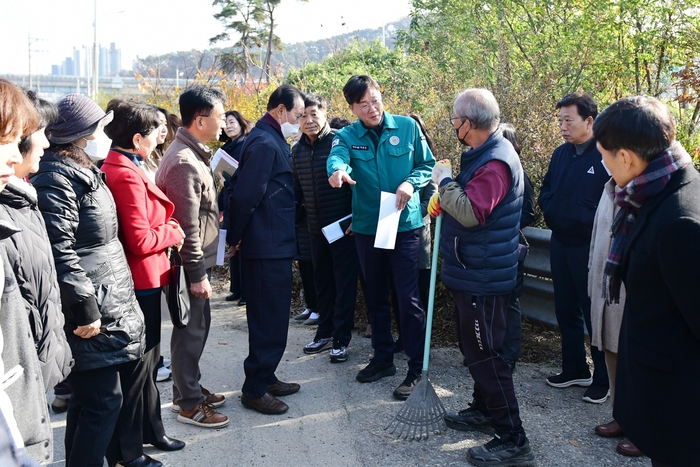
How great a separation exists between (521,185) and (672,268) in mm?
1578

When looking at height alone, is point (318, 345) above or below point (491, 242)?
below

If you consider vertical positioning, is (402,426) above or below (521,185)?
below

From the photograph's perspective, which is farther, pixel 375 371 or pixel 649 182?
pixel 375 371

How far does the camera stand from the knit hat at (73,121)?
308 centimetres

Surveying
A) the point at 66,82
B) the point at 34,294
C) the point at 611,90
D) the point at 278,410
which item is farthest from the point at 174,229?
the point at 66,82

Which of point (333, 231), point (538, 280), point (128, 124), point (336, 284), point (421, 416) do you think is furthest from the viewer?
point (336, 284)

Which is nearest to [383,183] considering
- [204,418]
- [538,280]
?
[538,280]

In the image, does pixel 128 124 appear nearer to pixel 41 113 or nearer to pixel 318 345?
pixel 41 113

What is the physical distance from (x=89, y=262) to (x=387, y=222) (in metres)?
2.18

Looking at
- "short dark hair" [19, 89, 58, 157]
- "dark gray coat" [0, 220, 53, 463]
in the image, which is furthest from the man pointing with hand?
"dark gray coat" [0, 220, 53, 463]

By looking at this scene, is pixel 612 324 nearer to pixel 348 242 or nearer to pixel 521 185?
pixel 521 185

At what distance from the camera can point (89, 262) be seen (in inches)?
120

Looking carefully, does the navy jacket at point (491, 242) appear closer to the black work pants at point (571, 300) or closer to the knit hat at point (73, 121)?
the black work pants at point (571, 300)

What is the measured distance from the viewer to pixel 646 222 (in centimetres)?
235
